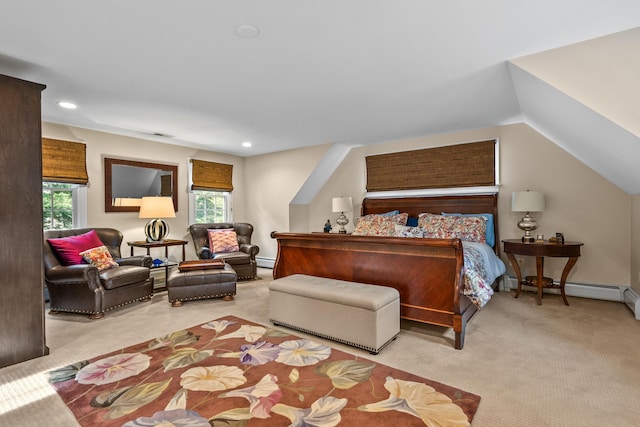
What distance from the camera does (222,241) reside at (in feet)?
18.1

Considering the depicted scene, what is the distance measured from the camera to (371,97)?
3.52 meters

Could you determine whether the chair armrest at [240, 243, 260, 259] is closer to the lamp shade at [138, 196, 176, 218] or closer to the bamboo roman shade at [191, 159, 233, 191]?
the lamp shade at [138, 196, 176, 218]

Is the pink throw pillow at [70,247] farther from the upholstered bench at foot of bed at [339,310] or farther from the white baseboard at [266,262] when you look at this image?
the white baseboard at [266,262]

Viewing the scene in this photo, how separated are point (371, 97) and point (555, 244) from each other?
2751 mm

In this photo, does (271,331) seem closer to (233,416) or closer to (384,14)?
(233,416)

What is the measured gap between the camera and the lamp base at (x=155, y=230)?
5.09 m

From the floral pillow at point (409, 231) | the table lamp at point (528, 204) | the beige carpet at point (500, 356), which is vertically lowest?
the beige carpet at point (500, 356)

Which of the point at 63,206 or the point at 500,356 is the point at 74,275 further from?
the point at 500,356

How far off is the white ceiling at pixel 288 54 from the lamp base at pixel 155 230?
1.62 meters

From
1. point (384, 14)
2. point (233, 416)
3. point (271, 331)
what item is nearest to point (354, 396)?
point (233, 416)

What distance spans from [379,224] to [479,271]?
1.94m

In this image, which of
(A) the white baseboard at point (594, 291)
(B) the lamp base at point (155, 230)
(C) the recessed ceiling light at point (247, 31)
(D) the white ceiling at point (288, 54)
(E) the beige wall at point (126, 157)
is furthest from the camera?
(B) the lamp base at point (155, 230)

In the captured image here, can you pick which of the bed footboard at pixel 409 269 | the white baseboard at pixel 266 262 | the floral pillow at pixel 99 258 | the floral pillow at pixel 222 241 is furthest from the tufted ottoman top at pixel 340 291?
the white baseboard at pixel 266 262

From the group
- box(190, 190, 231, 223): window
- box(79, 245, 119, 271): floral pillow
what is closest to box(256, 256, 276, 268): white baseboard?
box(190, 190, 231, 223): window
